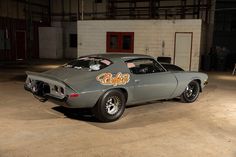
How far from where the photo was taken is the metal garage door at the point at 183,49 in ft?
48.5

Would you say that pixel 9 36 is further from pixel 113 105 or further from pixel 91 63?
pixel 113 105

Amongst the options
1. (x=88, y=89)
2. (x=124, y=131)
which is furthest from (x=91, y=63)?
(x=124, y=131)

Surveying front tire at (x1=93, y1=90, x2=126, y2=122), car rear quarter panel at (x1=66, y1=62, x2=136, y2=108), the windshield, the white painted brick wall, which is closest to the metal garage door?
the white painted brick wall

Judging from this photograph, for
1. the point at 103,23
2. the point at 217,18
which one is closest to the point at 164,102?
the point at 103,23

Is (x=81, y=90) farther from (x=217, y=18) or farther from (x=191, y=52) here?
(x=217, y=18)

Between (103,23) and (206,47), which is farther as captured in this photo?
(206,47)

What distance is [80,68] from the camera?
5859 millimetres

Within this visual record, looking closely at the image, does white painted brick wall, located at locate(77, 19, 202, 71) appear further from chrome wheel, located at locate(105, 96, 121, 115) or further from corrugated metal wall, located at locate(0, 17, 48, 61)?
chrome wheel, located at locate(105, 96, 121, 115)

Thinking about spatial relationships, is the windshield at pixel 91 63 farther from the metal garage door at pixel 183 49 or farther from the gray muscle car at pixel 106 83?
the metal garage door at pixel 183 49

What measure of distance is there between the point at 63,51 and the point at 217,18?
14.9 m

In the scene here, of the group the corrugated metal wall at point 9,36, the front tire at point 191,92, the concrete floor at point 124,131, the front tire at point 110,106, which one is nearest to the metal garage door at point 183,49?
the front tire at point 191,92

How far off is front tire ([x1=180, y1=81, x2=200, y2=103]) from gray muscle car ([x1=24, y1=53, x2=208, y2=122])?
59 centimetres

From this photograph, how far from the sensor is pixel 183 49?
1494cm

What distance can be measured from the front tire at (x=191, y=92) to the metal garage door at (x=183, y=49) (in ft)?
24.8
